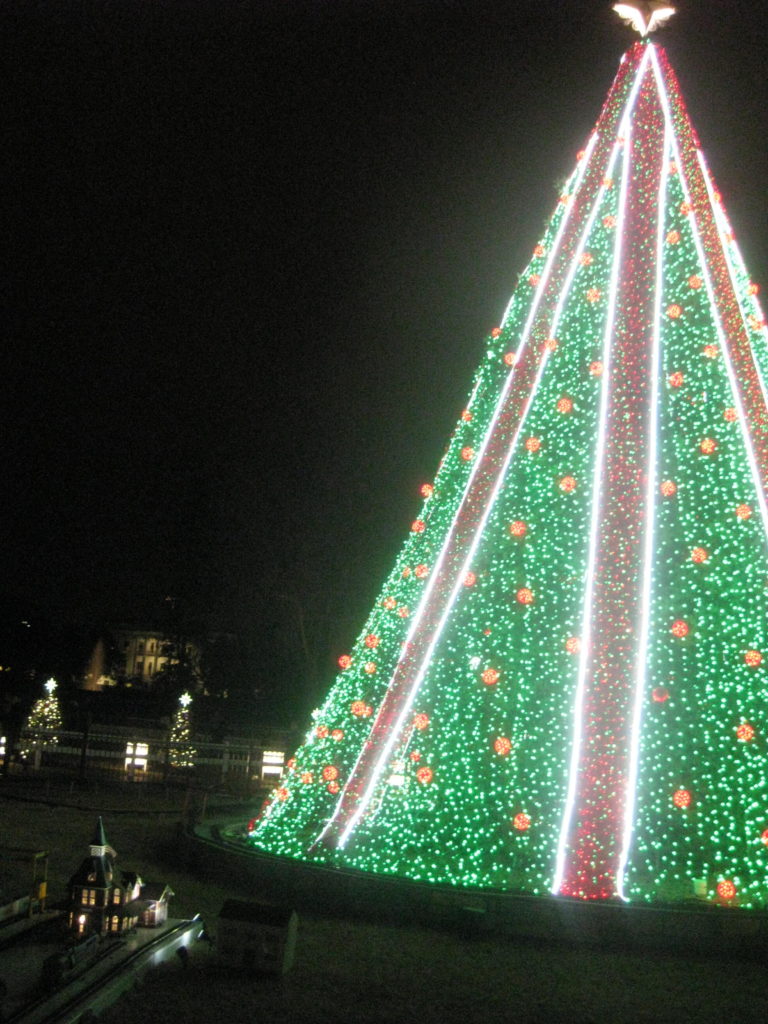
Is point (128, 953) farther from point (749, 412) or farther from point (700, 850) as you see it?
point (749, 412)

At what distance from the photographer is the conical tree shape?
9812 millimetres

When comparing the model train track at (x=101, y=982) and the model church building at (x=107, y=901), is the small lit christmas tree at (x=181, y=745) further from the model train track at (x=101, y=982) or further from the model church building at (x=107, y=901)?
the model train track at (x=101, y=982)

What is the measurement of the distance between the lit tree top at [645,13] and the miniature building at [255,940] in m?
10.7

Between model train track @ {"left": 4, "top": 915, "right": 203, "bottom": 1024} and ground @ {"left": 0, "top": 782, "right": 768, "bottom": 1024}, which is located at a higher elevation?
model train track @ {"left": 4, "top": 915, "right": 203, "bottom": 1024}

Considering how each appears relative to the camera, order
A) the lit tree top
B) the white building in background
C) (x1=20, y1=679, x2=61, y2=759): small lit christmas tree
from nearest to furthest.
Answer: the lit tree top → (x1=20, y1=679, x2=61, y2=759): small lit christmas tree → the white building in background

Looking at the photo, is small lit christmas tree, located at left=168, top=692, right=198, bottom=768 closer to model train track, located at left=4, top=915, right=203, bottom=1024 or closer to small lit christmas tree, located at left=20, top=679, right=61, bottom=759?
small lit christmas tree, located at left=20, top=679, right=61, bottom=759

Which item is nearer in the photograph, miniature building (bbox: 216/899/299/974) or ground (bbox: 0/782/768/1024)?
ground (bbox: 0/782/768/1024)

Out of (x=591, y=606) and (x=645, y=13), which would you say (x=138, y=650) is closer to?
(x=645, y=13)

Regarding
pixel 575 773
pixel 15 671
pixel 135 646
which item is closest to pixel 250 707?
pixel 15 671

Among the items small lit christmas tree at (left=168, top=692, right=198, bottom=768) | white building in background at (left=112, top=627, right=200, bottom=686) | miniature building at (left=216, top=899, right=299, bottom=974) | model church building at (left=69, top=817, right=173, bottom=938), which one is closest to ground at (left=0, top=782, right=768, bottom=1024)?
miniature building at (left=216, top=899, right=299, bottom=974)

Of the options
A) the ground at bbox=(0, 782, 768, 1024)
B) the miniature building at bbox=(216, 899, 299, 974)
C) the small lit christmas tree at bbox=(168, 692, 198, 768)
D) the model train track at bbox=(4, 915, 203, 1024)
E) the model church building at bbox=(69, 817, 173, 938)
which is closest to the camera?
the model train track at bbox=(4, 915, 203, 1024)

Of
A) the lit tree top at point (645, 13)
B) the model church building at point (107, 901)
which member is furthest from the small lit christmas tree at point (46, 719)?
the lit tree top at point (645, 13)

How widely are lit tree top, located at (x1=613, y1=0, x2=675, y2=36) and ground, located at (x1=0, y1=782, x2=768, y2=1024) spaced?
10.3 meters

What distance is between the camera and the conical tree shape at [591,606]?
9812mm
